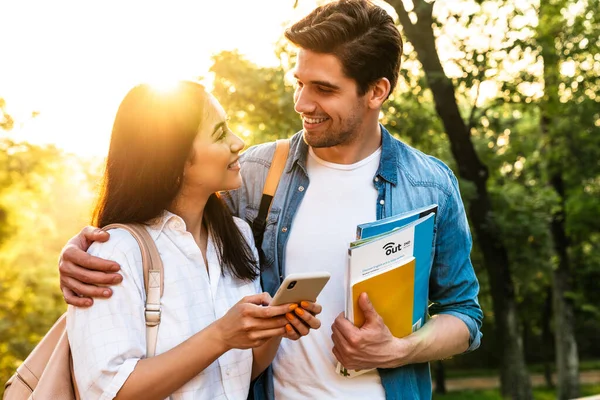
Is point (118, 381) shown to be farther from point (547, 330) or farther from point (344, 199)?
point (547, 330)

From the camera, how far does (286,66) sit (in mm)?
9234

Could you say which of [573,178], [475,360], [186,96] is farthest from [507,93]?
[475,360]

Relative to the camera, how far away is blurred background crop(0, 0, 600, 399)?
364 inches

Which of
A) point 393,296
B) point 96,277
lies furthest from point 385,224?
point 96,277

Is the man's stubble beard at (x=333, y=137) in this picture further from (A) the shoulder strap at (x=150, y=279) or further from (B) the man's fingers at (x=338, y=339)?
(A) the shoulder strap at (x=150, y=279)

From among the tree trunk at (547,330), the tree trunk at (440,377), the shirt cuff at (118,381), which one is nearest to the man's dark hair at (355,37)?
the shirt cuff at (118,381)

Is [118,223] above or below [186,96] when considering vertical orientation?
below

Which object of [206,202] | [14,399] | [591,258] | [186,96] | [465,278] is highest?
[591,258]

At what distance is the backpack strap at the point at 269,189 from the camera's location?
2938mm

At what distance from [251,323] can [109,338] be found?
41 cm

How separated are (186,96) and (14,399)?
1.10 meters

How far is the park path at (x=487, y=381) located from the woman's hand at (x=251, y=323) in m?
26.9

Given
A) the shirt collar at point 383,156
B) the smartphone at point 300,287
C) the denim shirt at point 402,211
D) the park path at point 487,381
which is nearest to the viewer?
the smartphone at point 300,287

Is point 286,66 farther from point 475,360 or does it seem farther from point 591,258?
point 475,360
